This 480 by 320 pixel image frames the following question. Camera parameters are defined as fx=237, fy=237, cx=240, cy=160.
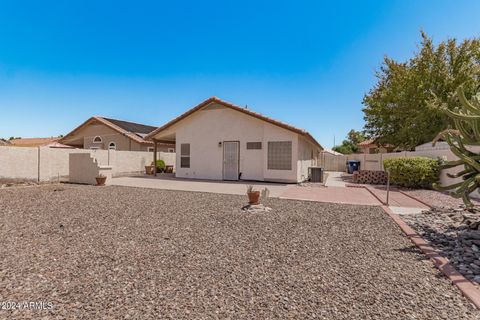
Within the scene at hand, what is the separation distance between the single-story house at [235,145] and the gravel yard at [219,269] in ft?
27.8

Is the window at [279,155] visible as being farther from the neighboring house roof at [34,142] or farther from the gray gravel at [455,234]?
the neighboring house roof at [34,142]

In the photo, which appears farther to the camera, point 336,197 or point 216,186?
point 216,186

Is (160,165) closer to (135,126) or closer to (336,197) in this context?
(135,126)

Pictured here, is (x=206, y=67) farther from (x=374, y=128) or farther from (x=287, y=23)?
(x=374, y=128)

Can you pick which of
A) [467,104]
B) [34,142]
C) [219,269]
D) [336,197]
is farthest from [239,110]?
[34,142]

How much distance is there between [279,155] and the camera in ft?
48.2

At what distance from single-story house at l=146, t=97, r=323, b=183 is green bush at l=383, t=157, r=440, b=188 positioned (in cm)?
512

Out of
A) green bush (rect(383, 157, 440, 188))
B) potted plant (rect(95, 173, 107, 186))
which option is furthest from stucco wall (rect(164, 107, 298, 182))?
green bush (rect(383, 157, 440, 188))

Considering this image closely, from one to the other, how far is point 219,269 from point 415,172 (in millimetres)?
12533

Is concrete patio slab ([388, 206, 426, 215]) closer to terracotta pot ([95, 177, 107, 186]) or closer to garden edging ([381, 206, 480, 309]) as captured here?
garden edging ([381, 206, 480, 309])

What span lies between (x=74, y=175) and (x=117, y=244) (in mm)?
13675

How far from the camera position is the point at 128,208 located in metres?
7.62

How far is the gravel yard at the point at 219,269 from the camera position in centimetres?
254

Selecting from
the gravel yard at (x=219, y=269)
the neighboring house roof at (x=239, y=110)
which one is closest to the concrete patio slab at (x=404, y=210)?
the gravel yard at (x=219, y=269)
